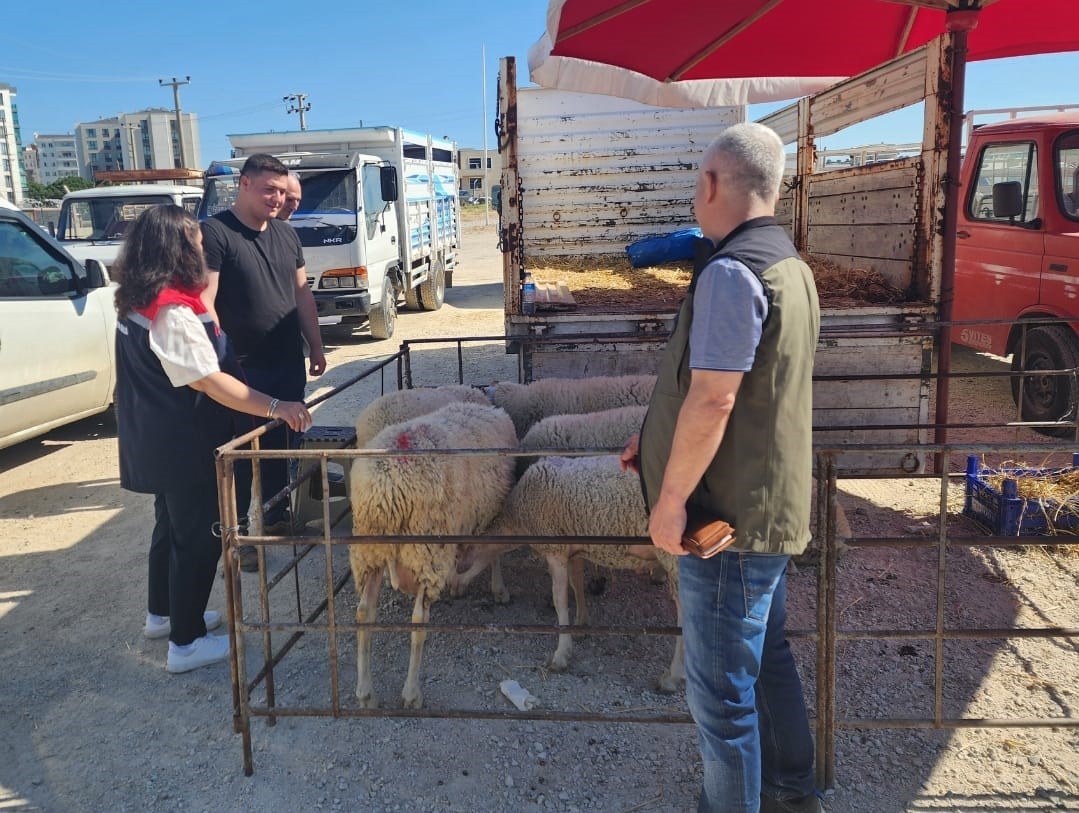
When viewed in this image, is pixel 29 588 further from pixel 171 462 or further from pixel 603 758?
pixel 603 758

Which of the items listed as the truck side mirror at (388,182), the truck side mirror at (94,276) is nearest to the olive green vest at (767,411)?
the truck side mirror at (94,276)

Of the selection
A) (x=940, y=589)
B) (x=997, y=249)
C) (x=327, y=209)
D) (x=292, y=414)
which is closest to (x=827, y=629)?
(x=940, y=589)

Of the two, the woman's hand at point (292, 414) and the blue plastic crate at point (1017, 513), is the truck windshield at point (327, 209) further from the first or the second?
the blue plastic crate at point (1017, 513)

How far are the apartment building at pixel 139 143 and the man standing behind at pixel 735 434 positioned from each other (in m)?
26.6

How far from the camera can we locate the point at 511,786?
276 centimetres

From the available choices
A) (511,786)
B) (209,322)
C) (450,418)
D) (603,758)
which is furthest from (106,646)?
(603,758)

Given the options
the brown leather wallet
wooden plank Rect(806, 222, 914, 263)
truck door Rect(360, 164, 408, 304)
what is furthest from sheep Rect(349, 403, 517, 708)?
truck door Rect(360, 164, 408, 304)

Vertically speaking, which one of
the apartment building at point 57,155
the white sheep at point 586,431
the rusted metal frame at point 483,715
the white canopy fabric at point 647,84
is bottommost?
the rusted metal frame at point 483,715

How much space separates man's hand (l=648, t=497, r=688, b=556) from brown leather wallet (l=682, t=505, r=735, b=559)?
0.9 inches

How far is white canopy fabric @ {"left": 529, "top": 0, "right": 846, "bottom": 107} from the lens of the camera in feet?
16.3

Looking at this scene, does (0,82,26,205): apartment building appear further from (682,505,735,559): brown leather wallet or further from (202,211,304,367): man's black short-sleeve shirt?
(682,505,735,559): brown leather wallet

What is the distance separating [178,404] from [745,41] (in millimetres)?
4369

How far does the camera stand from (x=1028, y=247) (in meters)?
6.77

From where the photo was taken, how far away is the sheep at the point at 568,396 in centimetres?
446
